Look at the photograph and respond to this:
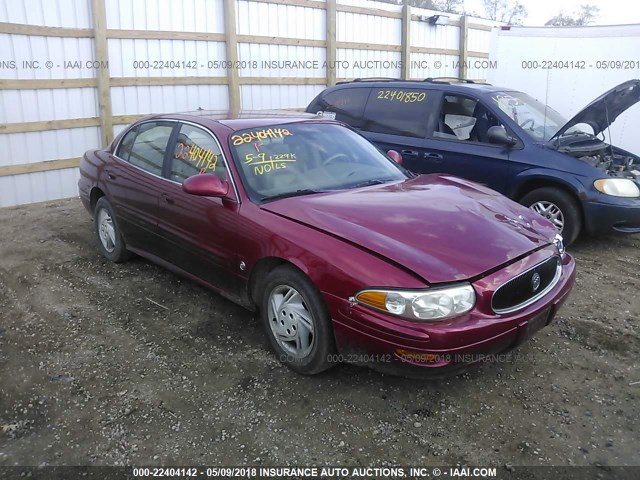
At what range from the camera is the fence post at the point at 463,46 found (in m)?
14.4

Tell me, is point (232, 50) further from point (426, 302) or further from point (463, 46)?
point (426, 302)

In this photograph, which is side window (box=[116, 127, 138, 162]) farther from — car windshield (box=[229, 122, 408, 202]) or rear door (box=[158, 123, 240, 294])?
car windshield (box=[229, 122, 408, 202])

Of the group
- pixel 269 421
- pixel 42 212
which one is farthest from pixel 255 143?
pixel 42 212

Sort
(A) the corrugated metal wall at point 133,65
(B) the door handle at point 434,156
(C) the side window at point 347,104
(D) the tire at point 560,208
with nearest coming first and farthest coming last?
(D) the tire at point 560,208 < (B) the door handle at point 434,156 < (C) the side window at point 347,104 < (A) the corrugated metal wall at point 133,65

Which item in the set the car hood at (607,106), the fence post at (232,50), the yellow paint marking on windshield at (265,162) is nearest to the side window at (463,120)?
the car hood at (607,106)

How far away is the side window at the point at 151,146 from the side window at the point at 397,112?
3.05 metres

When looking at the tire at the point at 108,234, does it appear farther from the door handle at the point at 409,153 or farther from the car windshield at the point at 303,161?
the door handle at the point at 409,153

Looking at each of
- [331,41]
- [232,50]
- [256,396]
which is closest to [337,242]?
[256,396]

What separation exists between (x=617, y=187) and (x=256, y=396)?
4346 mm

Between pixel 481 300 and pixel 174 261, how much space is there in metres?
2.49

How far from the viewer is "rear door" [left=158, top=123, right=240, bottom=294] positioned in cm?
374

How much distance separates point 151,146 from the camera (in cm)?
469

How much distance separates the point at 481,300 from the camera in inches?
113

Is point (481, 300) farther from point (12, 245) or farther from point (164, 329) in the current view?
point (12, 245)
